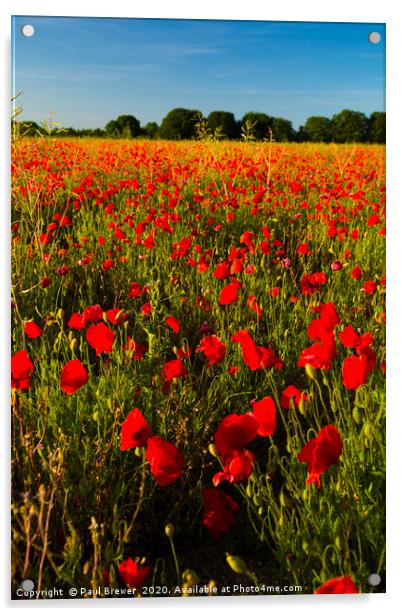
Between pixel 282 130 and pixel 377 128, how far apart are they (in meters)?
0.33

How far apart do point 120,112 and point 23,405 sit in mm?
1014

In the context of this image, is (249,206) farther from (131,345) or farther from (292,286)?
(131,345)

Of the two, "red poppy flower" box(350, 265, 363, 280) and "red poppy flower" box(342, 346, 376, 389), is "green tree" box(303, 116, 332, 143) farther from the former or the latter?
"red poppy flower" box(342, 346, 376, 389)

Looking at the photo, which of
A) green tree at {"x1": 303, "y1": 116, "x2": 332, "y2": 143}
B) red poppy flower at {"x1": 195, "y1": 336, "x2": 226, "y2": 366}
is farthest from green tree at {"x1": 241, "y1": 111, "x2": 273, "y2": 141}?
red poppy flower at {"x1": 195, "y1": 336, "x2": 226, "y2": 366}

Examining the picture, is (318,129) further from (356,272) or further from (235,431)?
(235,431)

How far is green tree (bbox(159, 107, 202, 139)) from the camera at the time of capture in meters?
2.06

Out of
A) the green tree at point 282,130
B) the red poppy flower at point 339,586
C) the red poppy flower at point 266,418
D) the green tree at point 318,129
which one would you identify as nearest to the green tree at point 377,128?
the green tree at point 318,129

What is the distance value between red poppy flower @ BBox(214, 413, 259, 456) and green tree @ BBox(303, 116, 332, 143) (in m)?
1.17

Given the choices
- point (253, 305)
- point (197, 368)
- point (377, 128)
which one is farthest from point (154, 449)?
point (377, 128)

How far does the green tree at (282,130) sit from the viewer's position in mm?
2125

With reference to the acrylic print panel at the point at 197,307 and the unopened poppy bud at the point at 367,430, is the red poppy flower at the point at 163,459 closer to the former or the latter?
the acrylic print panel at the point at 197,307

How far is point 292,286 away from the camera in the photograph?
2379 mm

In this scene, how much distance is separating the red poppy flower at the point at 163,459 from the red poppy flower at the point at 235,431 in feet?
0.36

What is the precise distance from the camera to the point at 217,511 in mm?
1646
